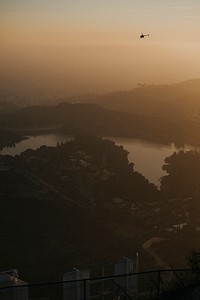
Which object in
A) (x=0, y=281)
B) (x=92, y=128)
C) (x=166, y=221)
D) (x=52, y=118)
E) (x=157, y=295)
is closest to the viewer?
(x=157, y=295)

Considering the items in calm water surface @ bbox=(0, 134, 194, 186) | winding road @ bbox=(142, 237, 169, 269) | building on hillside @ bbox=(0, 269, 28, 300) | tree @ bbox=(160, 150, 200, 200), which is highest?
calm water surface @ bbox=(0, 134, 194, 186)

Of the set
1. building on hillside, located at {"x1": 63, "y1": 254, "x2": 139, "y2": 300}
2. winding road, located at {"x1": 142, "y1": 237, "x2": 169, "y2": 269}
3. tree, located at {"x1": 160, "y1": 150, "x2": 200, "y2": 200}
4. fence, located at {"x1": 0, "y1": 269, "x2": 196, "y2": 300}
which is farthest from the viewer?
tree, located at {"x1": 160, "y1": 150, "x2": 200, "y2": 200}

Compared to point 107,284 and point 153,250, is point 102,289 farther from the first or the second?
point 153,250

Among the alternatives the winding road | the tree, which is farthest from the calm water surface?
the winding road

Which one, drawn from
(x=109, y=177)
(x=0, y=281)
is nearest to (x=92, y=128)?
(x=109, y=177)

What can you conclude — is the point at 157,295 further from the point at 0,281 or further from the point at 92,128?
the point at 92,128

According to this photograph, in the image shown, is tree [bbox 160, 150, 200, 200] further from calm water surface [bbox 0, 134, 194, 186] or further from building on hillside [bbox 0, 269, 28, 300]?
building on hillside [bbox 0, 269, 28, 300]
